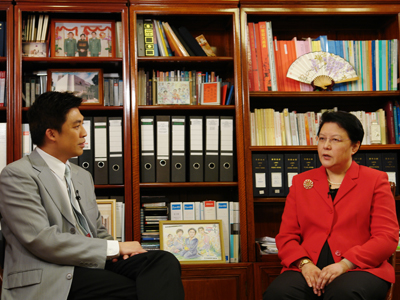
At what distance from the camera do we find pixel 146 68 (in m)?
2.90

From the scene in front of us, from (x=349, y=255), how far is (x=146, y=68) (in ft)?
6.02

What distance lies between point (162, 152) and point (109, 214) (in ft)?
1.69

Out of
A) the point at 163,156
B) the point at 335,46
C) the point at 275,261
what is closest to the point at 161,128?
the point at 163,156

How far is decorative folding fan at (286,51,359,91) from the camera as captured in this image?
278 centimetres

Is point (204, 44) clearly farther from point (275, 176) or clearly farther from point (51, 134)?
point (51, 134)

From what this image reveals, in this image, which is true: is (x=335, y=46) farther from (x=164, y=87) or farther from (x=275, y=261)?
(x=275, y=261)

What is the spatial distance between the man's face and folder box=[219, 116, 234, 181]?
1.08 meters

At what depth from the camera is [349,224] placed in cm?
191

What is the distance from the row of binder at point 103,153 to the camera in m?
2.62

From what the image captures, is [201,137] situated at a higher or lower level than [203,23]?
lower

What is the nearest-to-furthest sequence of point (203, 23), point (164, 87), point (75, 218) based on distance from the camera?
point (75, 218)
point (164, 87)
point (203, 23)

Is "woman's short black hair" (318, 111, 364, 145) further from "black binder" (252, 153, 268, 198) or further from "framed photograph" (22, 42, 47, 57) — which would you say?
"framed photograph" (22, 42, 47, 57)

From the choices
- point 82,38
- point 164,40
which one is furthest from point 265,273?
point 82,38

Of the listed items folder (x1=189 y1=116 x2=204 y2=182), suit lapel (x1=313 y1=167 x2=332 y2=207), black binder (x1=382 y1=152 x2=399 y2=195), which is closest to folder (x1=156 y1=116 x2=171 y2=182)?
folder (x1=189 y1=116 x2=204 y2=182)
